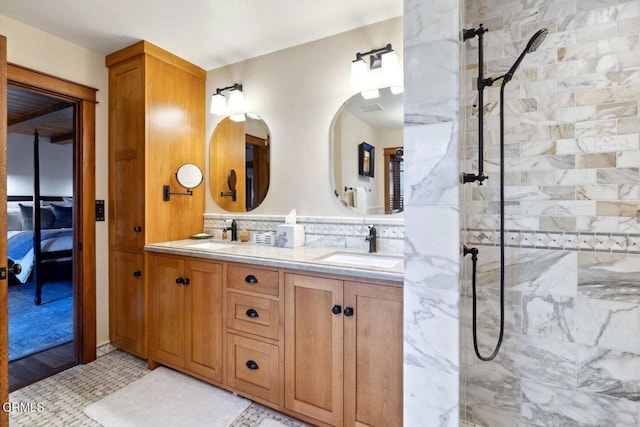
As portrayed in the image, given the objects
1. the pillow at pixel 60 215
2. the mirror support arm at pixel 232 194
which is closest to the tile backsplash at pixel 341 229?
the mirror support arm at pixel 232 194

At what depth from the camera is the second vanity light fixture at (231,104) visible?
2.64 meters

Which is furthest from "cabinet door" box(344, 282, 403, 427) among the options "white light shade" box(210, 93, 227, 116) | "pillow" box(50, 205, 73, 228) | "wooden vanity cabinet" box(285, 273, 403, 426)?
"pillow" box(50, 205, 73, 228)

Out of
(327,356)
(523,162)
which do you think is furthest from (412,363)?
(523,162)

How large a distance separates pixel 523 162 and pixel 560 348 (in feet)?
3.07

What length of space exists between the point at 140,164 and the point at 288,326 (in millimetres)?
1734

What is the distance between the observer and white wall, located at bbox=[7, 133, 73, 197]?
474 cm

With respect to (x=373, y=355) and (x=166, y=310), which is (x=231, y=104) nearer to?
(x=166, y=310)

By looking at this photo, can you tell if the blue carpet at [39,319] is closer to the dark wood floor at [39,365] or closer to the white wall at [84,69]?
the dark wood floor at [39,365]

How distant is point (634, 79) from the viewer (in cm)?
Result: 136

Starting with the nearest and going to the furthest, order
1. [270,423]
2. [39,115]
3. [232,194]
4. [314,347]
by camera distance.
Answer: [314,347]
[270,423]
[232,194]
[39,115]

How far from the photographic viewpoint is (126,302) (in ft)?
8.17

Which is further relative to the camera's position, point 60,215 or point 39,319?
point 60,215

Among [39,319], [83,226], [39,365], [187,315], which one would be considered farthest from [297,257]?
[39,319]

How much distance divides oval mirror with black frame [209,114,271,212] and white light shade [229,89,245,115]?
102 millimetres
